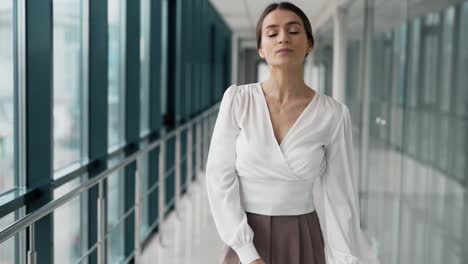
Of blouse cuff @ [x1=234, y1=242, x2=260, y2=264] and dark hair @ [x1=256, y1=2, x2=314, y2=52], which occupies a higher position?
dark hair @ [x1=256, y1=2, x2=314, y2=52]

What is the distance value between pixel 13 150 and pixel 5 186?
10cm

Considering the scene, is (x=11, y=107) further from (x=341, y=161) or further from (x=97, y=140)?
(x=341, y=161)

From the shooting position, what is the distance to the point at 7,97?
Answer: 1.51 meters

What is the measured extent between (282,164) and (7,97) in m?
0.85

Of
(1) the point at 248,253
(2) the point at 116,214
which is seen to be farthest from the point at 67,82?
(1) the point at 248,253

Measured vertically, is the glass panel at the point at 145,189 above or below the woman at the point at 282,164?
below

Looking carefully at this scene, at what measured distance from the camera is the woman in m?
0.96

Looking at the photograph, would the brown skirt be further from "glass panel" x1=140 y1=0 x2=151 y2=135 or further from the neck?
"glass panel" x1=140 y1=0 x2=151 y2=135

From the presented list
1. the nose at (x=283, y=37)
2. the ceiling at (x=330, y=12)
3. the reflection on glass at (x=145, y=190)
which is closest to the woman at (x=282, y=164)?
the nose at (x=283, y=37)

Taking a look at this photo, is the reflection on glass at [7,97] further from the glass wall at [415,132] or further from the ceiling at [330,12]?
the glass wall at [415,132]

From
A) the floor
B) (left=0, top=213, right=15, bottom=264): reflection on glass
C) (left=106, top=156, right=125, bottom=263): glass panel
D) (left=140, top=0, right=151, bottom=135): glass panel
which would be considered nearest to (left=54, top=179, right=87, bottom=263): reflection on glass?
(left=0, top=213, right=15, bottom=264): reflection on glass

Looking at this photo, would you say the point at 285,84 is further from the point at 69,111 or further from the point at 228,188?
the point at 69,111

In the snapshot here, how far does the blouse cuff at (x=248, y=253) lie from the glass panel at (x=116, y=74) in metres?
1.77

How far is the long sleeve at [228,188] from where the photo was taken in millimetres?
945
